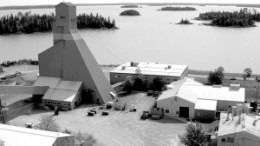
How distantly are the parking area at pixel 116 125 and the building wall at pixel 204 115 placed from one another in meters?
0.92

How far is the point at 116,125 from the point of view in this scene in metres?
11.7

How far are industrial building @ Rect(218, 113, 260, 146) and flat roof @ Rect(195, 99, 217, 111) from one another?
7.69 feet

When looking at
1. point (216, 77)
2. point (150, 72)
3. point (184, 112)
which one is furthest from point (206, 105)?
point (150, 72)

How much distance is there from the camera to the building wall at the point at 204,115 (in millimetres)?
12320

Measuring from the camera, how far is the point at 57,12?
579 inches

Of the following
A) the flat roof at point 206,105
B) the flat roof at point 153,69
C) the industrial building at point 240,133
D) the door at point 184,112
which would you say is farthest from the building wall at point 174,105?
the flat roof at point 153,69

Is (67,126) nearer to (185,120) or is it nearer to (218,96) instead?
(185,120)

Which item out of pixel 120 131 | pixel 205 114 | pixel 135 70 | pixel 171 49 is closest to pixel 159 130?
pixel 120 131

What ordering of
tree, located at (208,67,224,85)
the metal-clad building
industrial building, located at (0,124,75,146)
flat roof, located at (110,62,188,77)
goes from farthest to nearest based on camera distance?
1. tree, located at (208,67,224,85)
2. flat roof, located at (110,62,188,77)
3. the metal-clad building
4. industrial building, located at (0,124,75,146)

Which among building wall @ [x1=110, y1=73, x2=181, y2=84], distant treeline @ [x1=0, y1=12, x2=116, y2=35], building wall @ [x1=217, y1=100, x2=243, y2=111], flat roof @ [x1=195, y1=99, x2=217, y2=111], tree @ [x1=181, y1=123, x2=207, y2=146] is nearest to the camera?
tree @ [x1=181, y1=123, x2=207, y2=146]

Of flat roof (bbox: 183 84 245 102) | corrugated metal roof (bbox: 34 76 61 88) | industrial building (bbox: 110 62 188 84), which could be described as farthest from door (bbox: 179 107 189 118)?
corrugated metal roof (bbox: 34 76 61 88)

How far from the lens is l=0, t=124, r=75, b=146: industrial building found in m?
7.61

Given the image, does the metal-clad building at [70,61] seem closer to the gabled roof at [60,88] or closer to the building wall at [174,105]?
the gabled roof at [60,88]

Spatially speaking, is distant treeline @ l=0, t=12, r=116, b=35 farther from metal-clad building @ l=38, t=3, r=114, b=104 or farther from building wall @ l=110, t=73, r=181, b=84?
metal-clad building @ l=38, t=3, r=114, b=104
